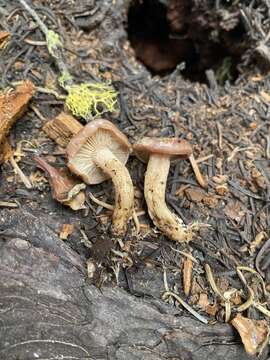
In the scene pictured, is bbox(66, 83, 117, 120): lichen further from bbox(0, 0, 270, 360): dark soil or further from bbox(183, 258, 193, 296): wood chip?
bbox(183, 258, 193, 296): wood chip

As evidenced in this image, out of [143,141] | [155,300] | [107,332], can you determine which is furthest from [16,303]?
[143,141]

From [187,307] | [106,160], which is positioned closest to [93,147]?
[106,160]

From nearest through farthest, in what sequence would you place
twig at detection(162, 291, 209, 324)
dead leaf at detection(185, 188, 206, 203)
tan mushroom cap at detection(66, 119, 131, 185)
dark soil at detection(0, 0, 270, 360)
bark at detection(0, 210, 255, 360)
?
bark at detection(0, 210, 255, 360) < dark soil at detection(0, 0, 270, 360) < twig at detection(162, 291, 209, 324) < tan mushroom cap at detection(66, 119, 131, 185) < dead leaf at detection(185, 188, 206, 203)

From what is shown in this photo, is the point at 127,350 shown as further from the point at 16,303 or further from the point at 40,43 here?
the point at 40,43

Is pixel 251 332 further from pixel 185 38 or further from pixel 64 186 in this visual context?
pixel 185 38

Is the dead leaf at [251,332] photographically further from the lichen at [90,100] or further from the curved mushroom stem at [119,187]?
the lichen at [90,100]

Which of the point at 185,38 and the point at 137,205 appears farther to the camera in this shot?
the point at 185,38

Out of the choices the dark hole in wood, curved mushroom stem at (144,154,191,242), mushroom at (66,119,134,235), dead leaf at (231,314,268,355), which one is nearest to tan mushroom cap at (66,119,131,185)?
mushroom at (66,119,134,235)
